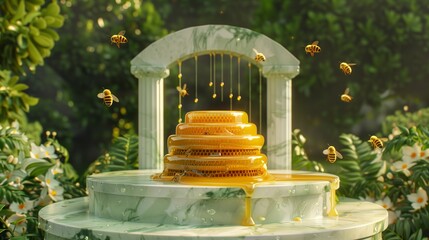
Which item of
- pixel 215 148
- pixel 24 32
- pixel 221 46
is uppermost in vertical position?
pixel 24 32

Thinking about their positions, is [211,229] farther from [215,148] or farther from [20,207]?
[20,207]

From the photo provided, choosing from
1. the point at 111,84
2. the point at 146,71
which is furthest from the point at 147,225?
the point at 111,84

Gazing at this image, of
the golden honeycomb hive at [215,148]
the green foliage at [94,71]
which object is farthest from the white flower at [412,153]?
the green foliage at [94,71]

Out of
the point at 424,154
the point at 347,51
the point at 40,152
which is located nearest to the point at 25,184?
the point at 40,152

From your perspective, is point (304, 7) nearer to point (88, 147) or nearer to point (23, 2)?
point (88, 147)

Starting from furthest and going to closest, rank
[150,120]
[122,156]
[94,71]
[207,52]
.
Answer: [94,71] < [122,156] < [150,120] < [207,52]

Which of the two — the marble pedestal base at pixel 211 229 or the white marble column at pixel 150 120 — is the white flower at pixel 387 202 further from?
the white marble column at pixel 150 120
